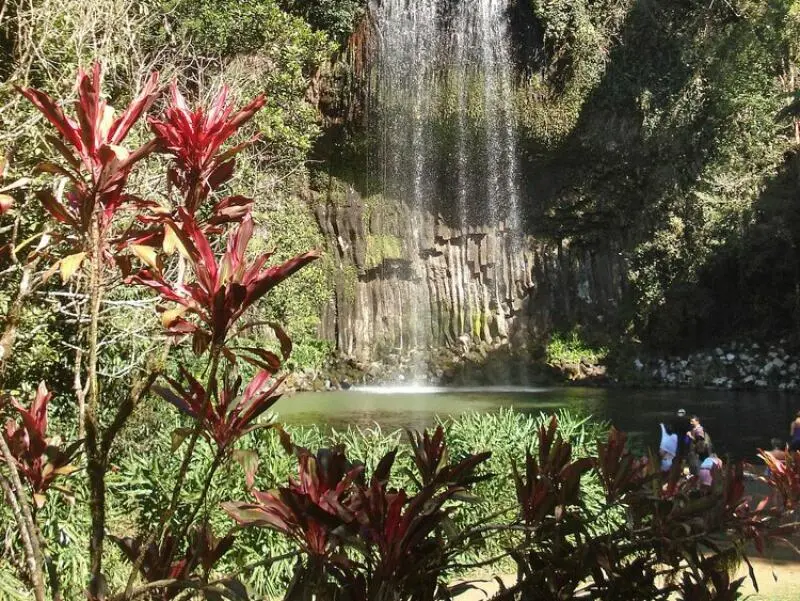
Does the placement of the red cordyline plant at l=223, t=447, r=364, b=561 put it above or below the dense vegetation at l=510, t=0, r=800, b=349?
below

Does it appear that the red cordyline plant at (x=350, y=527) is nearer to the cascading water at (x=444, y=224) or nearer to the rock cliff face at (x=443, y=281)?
the cascading water at (x=444, y=224)

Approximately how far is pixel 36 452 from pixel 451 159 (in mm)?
19806

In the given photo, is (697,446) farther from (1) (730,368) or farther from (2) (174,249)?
(1) (730,368)

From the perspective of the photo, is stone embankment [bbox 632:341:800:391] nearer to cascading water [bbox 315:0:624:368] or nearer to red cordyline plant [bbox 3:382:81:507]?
cascading water [bbox 315:0:624:368]

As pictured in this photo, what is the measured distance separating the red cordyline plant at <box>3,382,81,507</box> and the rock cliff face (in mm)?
18563

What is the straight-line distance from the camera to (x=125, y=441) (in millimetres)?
5758

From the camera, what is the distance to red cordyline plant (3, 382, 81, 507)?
176cm

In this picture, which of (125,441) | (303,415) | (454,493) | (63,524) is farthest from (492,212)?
(454,493)

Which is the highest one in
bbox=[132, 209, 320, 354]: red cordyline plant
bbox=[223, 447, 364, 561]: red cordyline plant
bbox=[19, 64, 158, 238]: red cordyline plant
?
bbox=[19, 64, 158, 238]: red cordyline plant

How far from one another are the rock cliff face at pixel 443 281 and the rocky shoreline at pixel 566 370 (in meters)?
0.41

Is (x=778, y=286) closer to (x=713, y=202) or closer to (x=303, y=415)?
(x=713, y=202)

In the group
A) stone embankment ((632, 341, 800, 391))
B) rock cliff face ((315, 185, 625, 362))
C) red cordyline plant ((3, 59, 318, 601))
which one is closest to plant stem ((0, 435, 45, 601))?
red cordyline plant ((3, 59, 318, 601))

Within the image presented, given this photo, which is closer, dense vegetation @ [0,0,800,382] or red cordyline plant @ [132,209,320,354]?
red cordyline plant @ [132,209,320,354]

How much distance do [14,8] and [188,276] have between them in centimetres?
180
